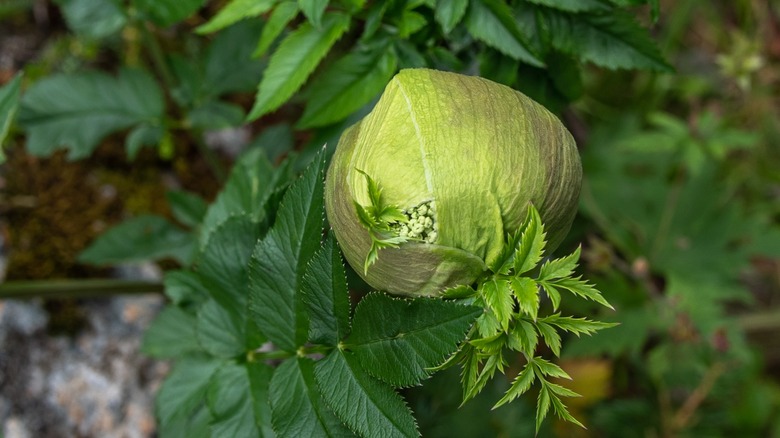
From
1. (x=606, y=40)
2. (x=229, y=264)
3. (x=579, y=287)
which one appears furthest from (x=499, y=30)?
(x=229, y=264)

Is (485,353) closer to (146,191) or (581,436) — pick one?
(146,191)

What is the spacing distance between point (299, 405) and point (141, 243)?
2.49 feet

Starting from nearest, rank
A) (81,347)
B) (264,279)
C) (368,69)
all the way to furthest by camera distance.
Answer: (264,279) < (368,69) < (81,347)

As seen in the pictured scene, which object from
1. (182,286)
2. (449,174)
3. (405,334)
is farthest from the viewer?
(182,286)

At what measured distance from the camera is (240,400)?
41.6 inches

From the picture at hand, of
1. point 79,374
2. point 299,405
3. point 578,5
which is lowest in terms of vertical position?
point 79,374

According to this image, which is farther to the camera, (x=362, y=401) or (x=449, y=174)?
(x=362, y=401)

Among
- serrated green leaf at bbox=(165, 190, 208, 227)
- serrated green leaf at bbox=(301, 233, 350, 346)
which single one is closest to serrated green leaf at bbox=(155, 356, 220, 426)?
serrated green leaf at bbox=(301, 233, 350, 346)

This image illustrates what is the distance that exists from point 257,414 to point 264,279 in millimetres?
209

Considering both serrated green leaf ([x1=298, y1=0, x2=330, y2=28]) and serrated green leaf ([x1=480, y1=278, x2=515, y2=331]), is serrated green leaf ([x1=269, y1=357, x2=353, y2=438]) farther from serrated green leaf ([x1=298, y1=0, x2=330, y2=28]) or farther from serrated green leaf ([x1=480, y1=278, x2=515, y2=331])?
serrated green leaf ([x1=298, y1=0, x2=330, y2=28])

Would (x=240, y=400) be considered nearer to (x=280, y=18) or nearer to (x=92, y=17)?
(x=280, y=18)

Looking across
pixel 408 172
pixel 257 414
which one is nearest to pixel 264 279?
pixel 257 414

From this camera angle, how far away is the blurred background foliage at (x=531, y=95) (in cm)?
109

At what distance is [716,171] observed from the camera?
2342 mm
